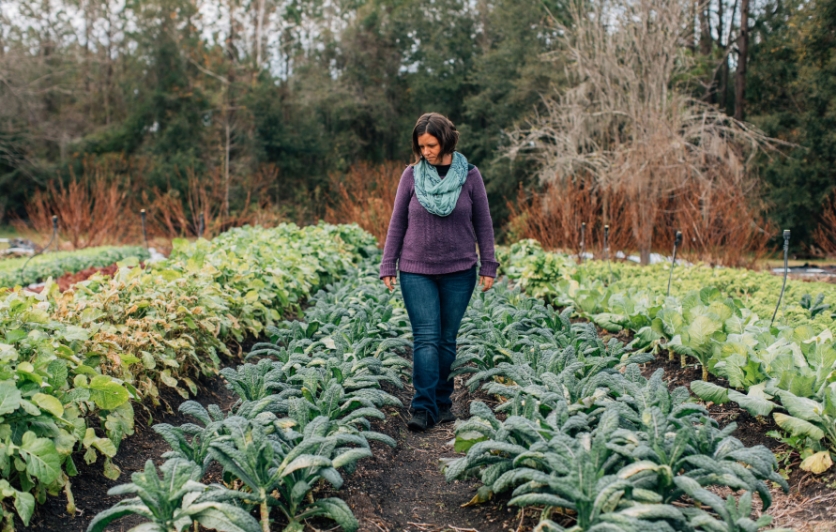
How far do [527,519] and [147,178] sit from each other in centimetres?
2421

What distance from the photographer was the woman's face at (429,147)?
11.9 ft

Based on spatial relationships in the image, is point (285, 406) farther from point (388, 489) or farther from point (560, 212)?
point (560, 212)

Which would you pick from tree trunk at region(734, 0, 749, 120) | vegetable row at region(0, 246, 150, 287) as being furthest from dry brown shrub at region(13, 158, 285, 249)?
tree trunk at region(734, 0, 749, 120)

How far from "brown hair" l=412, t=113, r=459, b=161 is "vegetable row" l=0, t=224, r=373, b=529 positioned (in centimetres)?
184

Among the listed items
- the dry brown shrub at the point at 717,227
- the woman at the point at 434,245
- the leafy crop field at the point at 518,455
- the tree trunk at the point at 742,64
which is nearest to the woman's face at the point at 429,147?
the woman at the point at 434,245

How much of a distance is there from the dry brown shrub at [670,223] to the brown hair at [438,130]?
8.51 metres

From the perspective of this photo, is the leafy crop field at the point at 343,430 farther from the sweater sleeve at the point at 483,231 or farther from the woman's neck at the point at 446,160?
the woman's neck at the point at 446,160

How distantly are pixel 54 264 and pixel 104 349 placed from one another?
9167 millimetres

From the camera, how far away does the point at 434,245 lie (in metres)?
3.72

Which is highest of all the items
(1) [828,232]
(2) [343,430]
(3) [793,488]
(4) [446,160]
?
(4) [446,160]

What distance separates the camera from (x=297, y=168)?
28.0m

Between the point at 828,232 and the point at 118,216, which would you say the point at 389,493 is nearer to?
the point at 828,232

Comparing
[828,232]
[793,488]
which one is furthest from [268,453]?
[828,232]

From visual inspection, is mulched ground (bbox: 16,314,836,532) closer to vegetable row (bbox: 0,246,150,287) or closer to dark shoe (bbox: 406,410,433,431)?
dark shoe (bbox: 406,410,433,431)
